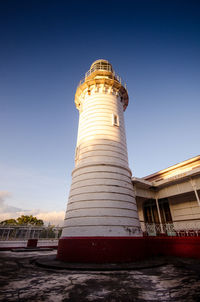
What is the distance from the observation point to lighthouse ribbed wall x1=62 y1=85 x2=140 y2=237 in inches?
312

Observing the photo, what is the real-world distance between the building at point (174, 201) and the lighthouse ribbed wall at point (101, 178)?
10.8ft

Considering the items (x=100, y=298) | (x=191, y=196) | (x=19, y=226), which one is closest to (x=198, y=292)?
(x=100, y=298)

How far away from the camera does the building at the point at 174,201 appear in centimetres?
1159

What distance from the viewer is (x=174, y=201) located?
46.9 feet

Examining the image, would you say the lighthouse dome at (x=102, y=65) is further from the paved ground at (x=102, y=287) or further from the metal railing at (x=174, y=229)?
the paved ground at (x=102, y=287)

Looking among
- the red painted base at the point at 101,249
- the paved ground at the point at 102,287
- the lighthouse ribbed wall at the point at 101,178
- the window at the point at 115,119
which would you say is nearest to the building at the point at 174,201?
the lighthouse ribbed wall at the point at 101,178

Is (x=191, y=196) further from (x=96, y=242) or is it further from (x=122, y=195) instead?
(x=96, y=242)

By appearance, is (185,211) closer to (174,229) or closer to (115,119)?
(174,229)

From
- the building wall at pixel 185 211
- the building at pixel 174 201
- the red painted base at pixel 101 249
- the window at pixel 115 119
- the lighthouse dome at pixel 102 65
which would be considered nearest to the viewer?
the red painted base at pixel 101 249

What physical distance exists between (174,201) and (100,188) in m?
9.01

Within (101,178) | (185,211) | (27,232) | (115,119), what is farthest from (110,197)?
(27,232)

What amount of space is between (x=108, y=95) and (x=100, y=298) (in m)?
11.8

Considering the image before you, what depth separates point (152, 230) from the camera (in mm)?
11633

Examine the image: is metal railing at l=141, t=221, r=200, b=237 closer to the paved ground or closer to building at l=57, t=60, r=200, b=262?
building at l=57, t=60, r=200, b=262
